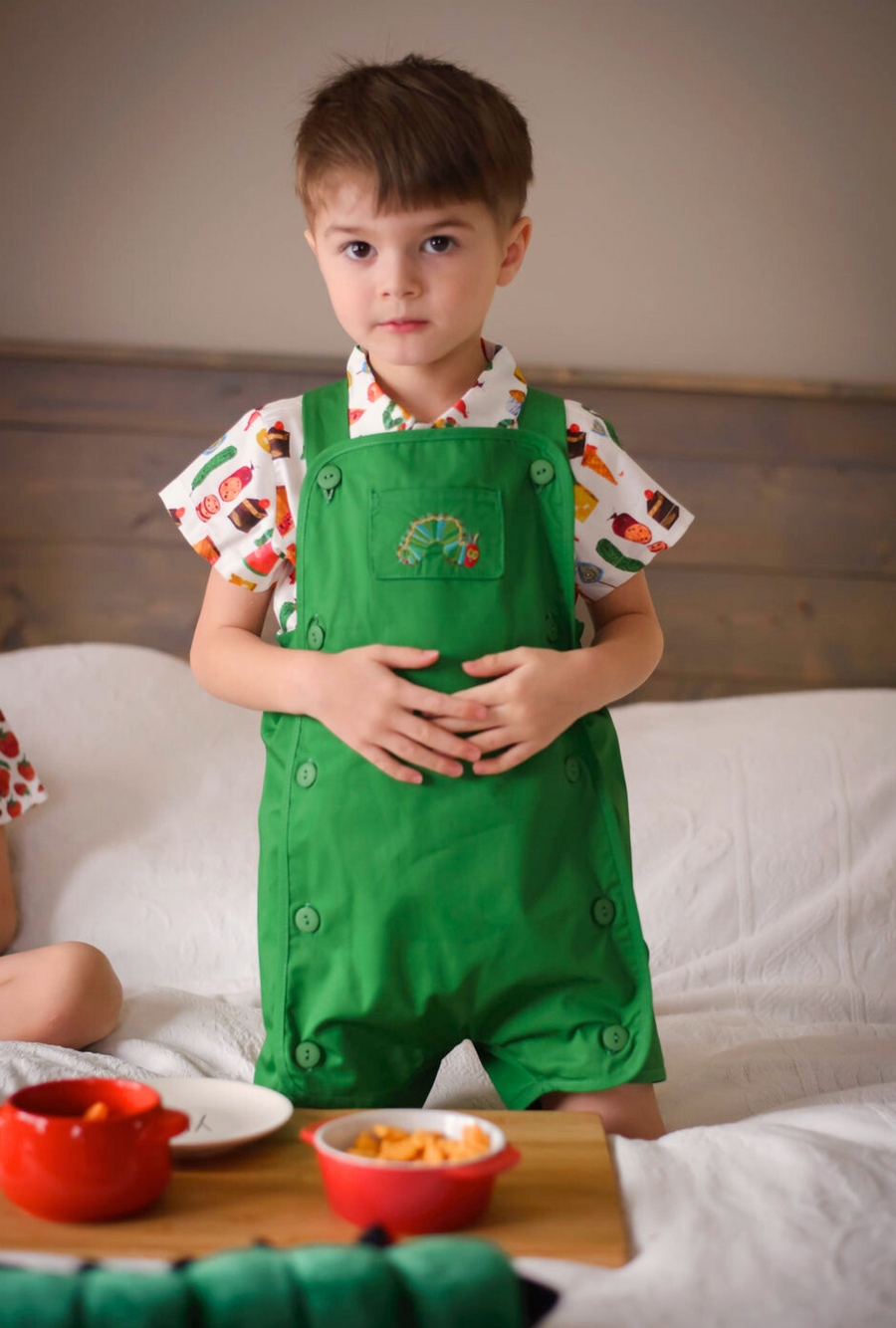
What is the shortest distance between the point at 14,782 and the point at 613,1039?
730 mm

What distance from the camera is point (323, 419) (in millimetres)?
916

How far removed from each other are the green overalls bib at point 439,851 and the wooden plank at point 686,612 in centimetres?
90

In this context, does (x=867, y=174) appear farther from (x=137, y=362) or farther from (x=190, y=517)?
(x=190, y=517)

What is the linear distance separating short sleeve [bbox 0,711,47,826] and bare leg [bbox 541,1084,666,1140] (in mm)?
691

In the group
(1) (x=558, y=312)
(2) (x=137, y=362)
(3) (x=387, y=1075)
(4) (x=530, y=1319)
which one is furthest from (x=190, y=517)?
(1) (x=558, y=312)

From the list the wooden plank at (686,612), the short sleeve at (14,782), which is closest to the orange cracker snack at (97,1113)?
the short sleeve at (14,782)

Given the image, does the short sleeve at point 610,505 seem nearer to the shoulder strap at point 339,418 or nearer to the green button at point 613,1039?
the shoulder strap at point 339,418

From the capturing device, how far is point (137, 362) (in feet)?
5.69

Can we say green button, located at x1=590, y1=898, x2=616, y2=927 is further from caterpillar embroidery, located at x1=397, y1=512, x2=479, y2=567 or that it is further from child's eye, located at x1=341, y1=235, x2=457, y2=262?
child's eye, located at x1=341, y1=235, x2=457, y2=262

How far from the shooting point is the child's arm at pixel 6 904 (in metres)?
1.22

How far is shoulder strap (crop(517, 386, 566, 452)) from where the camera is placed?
91 cm

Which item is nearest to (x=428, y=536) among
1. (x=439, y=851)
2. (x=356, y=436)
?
(x=356, y=436)

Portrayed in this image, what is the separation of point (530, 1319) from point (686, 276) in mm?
1562

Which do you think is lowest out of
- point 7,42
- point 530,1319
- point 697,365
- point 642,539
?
point 530,1319
